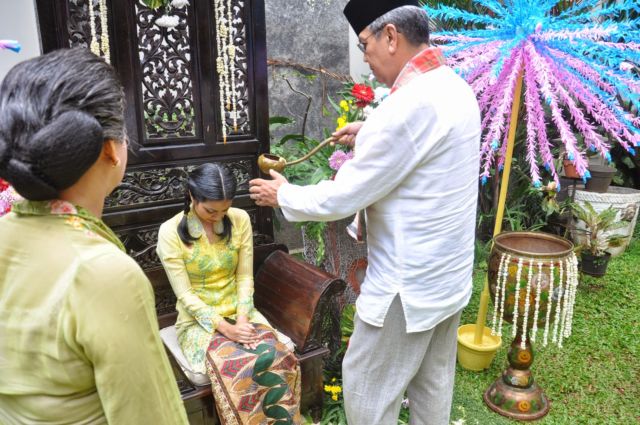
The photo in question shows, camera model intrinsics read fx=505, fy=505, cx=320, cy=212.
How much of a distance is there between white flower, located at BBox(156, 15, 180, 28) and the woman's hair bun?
6.65ft

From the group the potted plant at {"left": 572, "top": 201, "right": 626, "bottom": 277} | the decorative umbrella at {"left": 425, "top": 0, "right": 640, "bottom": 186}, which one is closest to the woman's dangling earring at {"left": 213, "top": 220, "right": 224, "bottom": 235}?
the decorative umbrella at {"left": 425, "top": 0, "right": 640, "bottom": 186}

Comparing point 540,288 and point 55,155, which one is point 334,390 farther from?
point 55,155

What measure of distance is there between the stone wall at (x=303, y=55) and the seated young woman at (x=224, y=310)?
1658 millimetres

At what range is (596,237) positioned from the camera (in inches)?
208

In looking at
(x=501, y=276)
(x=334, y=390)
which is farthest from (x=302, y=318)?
(x=501, y=276)

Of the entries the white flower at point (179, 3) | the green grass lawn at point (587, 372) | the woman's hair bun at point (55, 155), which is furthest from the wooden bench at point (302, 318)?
the woman's hair bun at point (55, 155)

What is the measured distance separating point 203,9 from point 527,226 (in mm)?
4423

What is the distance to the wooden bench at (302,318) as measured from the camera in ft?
8.41

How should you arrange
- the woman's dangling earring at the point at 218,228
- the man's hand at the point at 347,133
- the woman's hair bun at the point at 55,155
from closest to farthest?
the woman's hair bun at the point at 55,155, the man's hand at the point at 347,133, the woman's dangling earring at the point at 218,228

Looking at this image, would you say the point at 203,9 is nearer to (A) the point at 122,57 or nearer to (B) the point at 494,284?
(A) the point at 122,57

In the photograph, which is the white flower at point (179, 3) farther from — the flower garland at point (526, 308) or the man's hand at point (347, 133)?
the flower garland at point (526, 308)

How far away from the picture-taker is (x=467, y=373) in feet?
11.4

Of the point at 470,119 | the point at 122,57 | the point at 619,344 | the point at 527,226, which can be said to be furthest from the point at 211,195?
the point at 527,226

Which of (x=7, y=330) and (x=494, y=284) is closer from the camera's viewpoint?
(x=7, y=330)
